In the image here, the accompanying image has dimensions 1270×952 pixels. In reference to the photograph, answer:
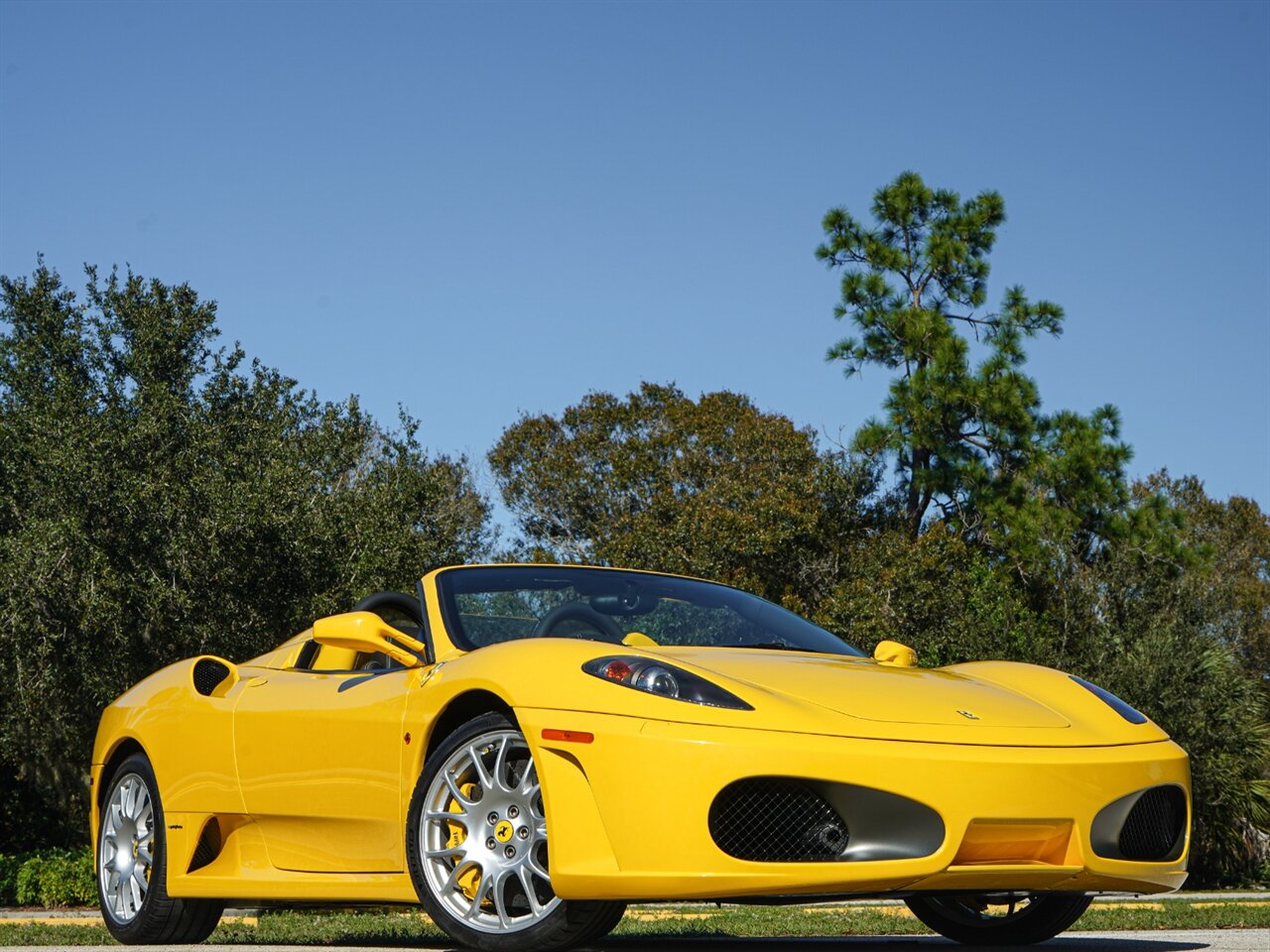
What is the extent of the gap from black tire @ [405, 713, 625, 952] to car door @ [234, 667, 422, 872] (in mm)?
288

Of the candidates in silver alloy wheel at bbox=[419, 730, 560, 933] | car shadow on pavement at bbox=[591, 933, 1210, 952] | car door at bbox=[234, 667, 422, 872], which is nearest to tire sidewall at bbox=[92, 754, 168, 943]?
car door at bbox=[234, 667, 422, 872]

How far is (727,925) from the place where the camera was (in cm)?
944

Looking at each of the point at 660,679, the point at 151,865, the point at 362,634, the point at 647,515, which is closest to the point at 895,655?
the point at 660,679

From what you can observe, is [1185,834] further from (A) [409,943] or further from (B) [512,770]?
(A) [409,943]

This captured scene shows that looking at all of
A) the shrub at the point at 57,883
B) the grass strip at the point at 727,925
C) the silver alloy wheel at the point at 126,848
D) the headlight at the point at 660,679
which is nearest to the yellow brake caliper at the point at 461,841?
the headlight at the point at 660,679

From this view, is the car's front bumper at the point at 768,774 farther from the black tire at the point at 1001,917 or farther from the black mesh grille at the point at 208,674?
the black mesh grille at the point at 208,674

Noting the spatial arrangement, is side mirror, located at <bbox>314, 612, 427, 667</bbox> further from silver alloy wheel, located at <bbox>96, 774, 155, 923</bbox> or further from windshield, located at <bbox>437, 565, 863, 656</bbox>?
silver alloy wheel, located at <bbox>96, 774, 155, 923</bbox>

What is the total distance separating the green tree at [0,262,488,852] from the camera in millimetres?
18781

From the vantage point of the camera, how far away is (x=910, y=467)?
35438 mm

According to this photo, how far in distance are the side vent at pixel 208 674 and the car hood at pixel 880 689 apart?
2.39m

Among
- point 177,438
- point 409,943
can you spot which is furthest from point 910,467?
point 409,943

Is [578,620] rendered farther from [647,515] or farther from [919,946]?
[647,515]

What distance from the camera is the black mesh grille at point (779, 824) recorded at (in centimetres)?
436

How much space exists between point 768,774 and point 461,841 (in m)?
1.15
